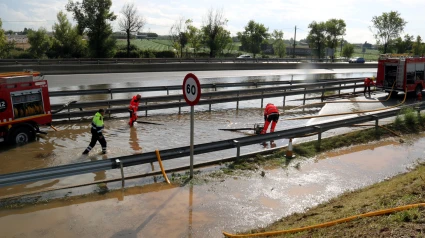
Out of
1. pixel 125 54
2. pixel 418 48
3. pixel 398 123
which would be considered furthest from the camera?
pixel 418 48

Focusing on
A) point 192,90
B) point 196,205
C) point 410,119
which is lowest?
point 196,205

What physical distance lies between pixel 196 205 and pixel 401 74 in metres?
20.2

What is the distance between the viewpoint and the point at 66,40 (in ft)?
159

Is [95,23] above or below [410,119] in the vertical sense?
above

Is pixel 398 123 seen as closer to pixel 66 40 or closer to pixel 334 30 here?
Answer: pixel 66 40

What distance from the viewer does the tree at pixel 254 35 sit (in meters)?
74.9

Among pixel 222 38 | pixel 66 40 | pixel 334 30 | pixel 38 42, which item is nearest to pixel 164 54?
pixel 222 38

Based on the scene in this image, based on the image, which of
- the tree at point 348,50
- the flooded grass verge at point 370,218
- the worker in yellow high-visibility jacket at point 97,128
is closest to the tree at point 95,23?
the worker in yellow high-visibility jacket at point 97,128

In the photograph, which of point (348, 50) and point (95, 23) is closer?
point (95, 23)

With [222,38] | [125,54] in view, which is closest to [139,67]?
[125,54]

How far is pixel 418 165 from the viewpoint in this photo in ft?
31.7

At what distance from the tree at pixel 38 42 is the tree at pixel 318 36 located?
53.0m

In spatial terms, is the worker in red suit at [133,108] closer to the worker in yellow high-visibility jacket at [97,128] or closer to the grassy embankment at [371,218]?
the worker in yellow high-visibility jacket at [97,128]

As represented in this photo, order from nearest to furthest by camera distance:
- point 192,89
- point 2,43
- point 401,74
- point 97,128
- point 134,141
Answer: point 192,89 → point 97,128 → point 134,141 → point 401,74 → point 2,43
